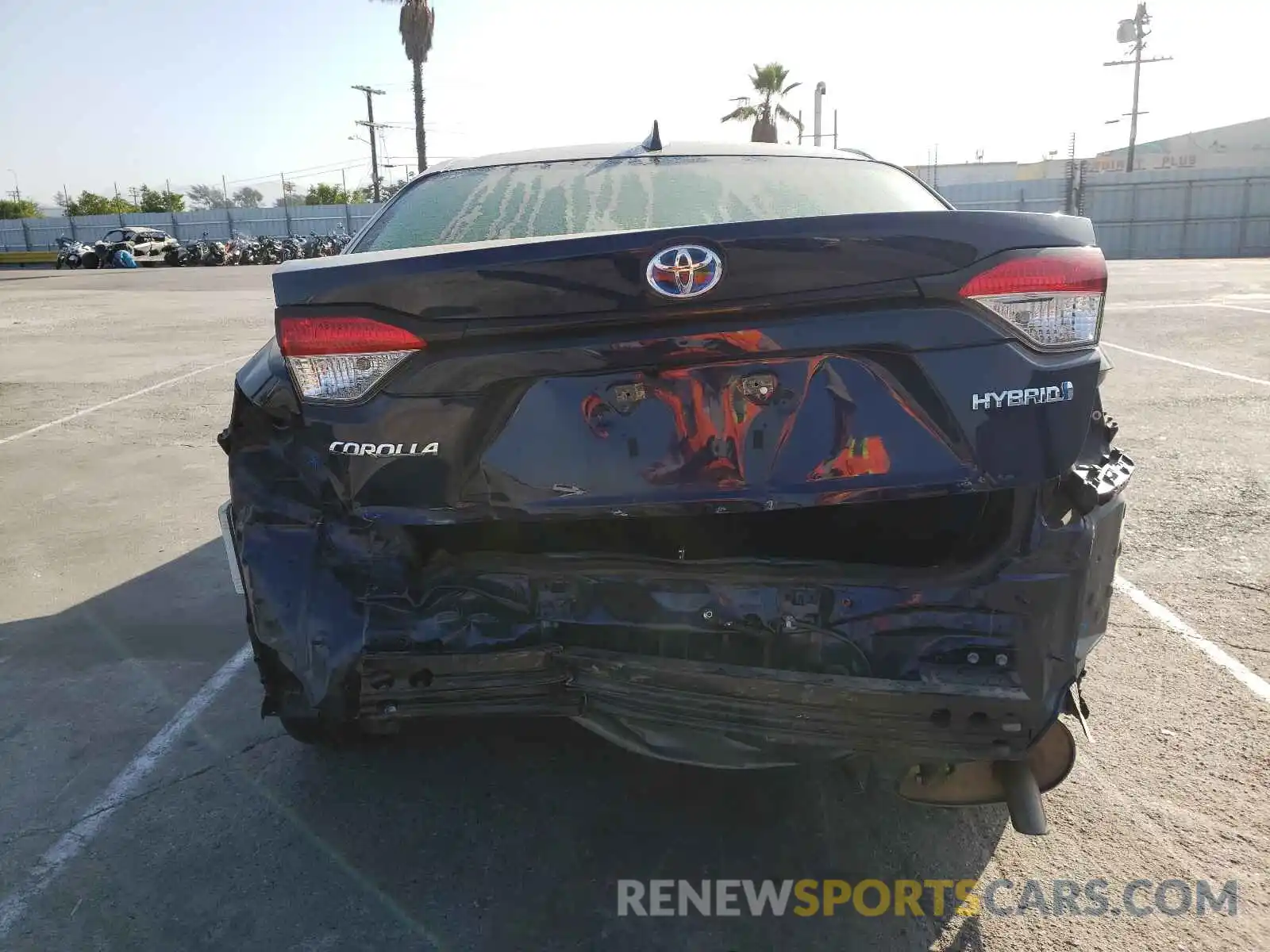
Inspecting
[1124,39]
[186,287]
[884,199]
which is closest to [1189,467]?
[884,199]

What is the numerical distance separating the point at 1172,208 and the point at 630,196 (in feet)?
115

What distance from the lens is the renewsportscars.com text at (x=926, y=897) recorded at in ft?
7.18

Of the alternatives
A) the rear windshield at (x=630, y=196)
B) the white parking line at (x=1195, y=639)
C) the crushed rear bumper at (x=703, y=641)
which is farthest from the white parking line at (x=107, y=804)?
the white parking line at (x=1195, y=639)

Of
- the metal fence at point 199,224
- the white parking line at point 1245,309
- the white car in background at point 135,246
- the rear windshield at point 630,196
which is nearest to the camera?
the rear windshield at point 630,196

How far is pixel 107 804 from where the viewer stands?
2.66 m

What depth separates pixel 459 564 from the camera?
83.7 inches

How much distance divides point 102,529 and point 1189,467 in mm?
6303

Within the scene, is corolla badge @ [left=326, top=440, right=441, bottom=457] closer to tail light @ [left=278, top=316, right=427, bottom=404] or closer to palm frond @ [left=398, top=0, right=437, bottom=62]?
tail light @ [left=278, top=316, right=427, bottom=404]

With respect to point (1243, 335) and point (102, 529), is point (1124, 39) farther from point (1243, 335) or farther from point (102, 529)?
point (102, 529)

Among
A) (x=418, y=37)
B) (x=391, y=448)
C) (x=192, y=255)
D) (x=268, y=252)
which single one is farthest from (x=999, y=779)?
(x=268, y=252)

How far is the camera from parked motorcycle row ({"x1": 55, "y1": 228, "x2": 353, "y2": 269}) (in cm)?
3644

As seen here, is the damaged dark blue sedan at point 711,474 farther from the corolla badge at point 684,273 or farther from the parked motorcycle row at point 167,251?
the parked motorcycle row at point 167,251

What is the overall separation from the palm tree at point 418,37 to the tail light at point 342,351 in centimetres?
3272

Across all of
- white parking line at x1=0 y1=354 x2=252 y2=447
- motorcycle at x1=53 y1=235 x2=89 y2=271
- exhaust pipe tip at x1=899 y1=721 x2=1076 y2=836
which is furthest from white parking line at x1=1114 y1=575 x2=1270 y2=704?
motorcycle at x1=53 y1=235 x2=89 y2=271
